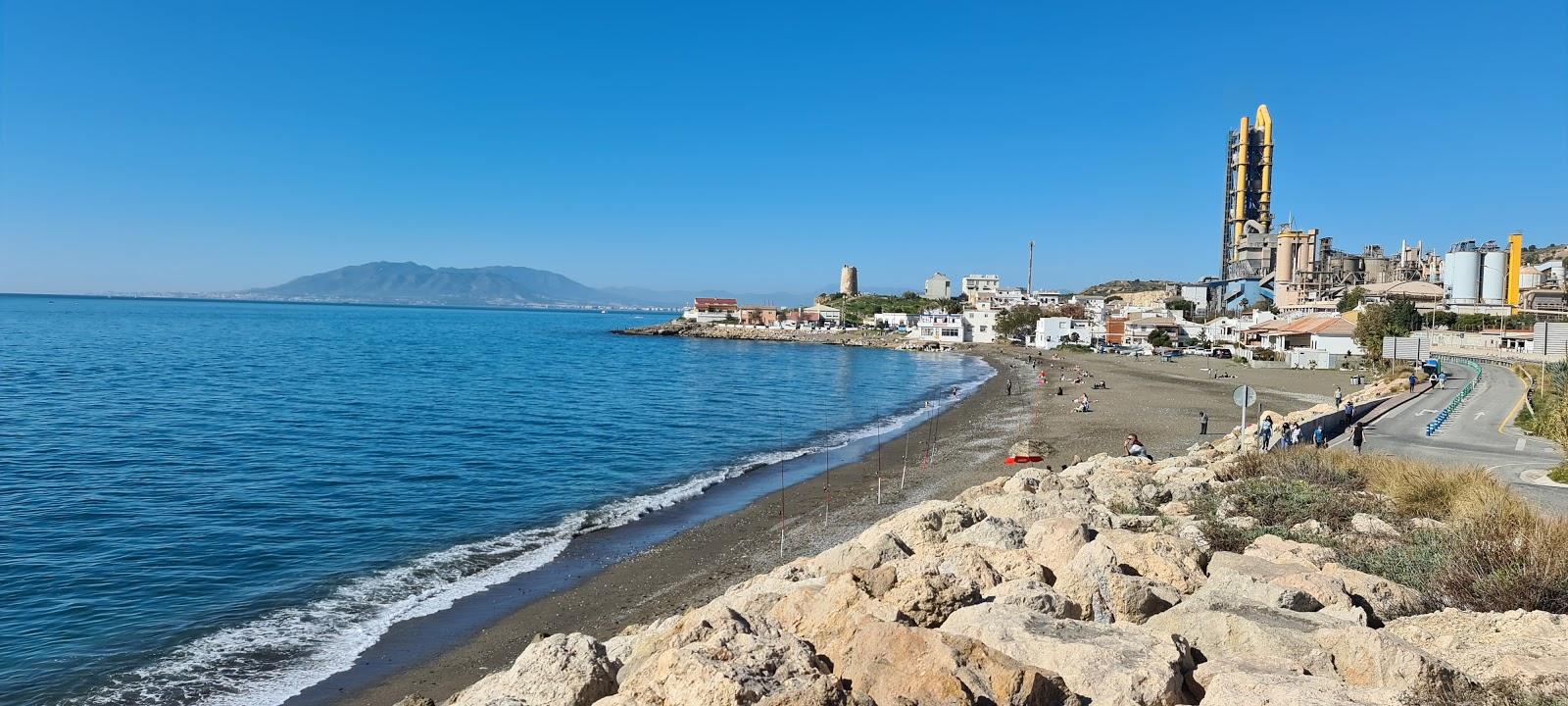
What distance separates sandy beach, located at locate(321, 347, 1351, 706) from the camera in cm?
1149

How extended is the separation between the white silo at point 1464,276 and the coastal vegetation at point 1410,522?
9305 cm

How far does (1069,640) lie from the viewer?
5637 mm

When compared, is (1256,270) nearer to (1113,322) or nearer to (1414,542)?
(1113,322)

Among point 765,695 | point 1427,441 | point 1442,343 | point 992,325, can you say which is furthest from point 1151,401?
point 992,325

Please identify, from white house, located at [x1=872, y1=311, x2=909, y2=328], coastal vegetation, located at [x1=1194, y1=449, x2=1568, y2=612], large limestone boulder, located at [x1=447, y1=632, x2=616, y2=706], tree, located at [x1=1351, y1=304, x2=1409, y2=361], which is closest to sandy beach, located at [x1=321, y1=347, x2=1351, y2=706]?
large limestone boulder, located at [x1=447, y1=632, x2=616, y2=706]

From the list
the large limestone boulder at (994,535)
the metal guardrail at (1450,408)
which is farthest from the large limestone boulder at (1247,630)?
the metal guardrail at (1450,408)

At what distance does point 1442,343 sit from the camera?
203 ft

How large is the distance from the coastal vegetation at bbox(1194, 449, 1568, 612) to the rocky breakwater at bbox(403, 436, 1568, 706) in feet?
1.91

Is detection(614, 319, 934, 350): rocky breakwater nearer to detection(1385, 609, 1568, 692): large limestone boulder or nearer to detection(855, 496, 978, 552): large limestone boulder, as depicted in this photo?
detection(855, 496, 978, 552): large limestone boulder

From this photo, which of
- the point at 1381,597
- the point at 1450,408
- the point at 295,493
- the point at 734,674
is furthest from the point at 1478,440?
the point at 295,493

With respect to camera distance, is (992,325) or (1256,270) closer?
(992,325)

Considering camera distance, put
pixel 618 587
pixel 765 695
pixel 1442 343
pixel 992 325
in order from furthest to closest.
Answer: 1. pixel 992 325
2. pixel 1442 343
3. pixel 618 587
4. pixel 765 695

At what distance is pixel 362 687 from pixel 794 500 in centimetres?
1194

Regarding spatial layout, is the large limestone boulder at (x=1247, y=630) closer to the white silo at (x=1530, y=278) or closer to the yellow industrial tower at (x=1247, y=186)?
the white silo at (x=1530, y=278)
